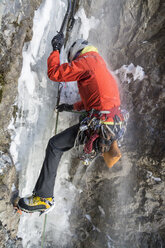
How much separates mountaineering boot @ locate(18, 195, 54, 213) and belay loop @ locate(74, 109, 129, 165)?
Result: 2.77 ft

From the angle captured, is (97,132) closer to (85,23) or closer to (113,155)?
(113,155)

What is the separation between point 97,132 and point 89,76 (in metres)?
0.70

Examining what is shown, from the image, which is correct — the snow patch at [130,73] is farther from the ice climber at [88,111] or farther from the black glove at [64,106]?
the black glove at [64,106]

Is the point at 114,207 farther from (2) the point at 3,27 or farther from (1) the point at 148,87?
(2) the point at 3,27

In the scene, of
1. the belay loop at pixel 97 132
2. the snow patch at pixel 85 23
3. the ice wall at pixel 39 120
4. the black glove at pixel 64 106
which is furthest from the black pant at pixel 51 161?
the snow patch at pixel 85 23

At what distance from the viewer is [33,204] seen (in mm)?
2617

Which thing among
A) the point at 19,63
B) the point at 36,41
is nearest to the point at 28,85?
the point at 19,63

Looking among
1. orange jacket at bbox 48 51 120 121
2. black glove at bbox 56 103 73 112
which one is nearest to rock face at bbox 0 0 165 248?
orange jacket at bbox 48 51 120 121

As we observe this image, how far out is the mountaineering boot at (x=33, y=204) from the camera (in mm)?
2602

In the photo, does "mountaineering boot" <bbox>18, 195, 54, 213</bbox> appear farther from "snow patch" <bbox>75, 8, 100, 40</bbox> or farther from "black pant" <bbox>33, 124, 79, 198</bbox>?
"snow patch" <bbox>75, 8, 100, 40</bbox>

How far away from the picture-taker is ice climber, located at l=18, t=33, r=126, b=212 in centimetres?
241

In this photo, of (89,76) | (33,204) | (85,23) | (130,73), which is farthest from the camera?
(85,23)

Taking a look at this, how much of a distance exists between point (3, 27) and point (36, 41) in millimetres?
599

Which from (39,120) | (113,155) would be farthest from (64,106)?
(113,155)
